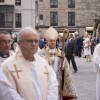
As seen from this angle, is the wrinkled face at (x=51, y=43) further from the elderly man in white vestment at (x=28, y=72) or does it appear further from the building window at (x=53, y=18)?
the building window at (x=53, y=18)

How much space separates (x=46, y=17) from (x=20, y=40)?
5241cm

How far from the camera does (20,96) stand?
16.5 ft

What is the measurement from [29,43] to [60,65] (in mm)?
2498

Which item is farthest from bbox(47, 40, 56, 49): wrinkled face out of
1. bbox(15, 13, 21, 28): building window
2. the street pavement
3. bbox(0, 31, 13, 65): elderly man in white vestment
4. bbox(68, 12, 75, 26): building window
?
bbox(68, 12, 75, 26): building window

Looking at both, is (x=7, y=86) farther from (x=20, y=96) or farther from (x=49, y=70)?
(x=49, y=70)

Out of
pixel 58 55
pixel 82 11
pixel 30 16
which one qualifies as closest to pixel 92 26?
pixel 82 11

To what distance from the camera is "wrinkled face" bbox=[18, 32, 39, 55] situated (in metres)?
5.22

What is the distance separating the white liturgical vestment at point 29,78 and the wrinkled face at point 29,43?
0.10 m

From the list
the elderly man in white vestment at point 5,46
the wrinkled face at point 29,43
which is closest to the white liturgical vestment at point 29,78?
the wrinkled face at point 29,43

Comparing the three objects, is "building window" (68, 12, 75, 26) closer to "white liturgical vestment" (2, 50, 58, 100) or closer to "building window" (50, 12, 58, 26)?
"building window" (50, 12, 58, 26)

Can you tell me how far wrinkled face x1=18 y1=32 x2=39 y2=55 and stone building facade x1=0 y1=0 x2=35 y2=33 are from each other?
163ft

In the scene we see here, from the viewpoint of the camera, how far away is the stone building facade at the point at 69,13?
57.3 m

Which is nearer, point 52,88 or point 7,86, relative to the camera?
point 7,86

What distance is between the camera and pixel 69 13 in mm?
58625
